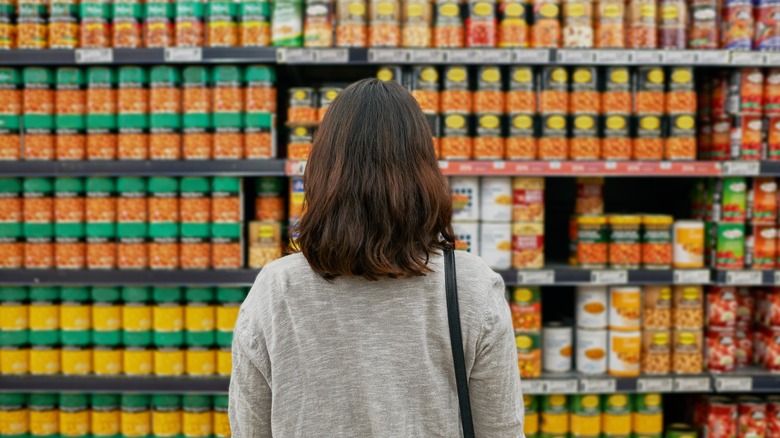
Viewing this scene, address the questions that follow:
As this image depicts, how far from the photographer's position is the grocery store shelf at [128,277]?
2930 mm

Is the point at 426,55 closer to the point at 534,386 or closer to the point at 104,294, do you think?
the point at 534,386

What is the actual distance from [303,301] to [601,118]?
225 centimetres

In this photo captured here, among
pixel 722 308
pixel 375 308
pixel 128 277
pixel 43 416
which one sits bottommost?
pixel 43 416

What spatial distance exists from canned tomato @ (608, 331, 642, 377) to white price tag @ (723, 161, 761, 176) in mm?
777

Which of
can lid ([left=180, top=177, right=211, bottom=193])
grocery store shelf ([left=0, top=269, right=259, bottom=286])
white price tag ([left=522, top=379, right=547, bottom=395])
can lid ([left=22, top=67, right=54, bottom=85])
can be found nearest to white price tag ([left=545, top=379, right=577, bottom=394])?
white price tag ([left=522, top=379, right=547, bottom=395])

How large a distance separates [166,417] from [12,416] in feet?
2.24

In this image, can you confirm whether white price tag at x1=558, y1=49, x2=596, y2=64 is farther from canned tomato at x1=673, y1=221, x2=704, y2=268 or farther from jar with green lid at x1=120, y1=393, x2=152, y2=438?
jar with green lid at x1=120, y1=393, x2=152, y2=438

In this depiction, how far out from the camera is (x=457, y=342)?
1055 millimetres

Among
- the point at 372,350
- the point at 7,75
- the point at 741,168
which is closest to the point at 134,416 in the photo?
the point at 7,75

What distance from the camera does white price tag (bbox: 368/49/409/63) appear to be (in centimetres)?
287

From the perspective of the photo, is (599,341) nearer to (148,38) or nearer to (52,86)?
(148,38)

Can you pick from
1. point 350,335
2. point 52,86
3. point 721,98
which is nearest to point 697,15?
point 721,98

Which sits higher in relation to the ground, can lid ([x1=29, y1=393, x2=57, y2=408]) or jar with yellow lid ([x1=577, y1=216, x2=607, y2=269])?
jar with yellow lid ([x1=577, y1=216, x2=607, y2=269])

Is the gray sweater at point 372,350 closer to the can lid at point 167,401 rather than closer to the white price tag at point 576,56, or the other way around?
the white price tag at point 576,56
